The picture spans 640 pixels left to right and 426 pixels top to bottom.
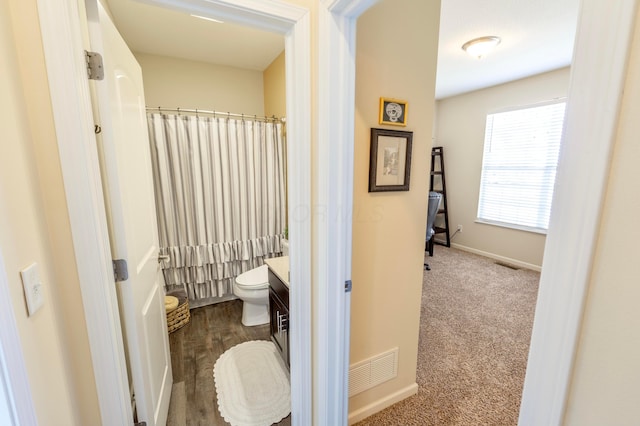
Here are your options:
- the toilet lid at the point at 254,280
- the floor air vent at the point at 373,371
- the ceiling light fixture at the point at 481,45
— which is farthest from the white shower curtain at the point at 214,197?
the ceiling light fixture at the point at 481,45

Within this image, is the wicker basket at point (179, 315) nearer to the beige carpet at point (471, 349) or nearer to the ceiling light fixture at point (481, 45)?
the beige carpet at point (471, 349)

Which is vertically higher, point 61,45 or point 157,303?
point 61,45

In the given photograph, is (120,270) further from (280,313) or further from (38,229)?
(280,313)

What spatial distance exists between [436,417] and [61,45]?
7.61 ft

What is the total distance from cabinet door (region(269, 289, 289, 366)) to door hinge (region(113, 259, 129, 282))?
0.89 metres

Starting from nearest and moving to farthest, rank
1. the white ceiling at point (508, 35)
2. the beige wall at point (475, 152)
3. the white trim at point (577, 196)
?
the white trim at point (577, 196)
the white ceiling at point (508, 35)
the beige wall at point (475, 152)

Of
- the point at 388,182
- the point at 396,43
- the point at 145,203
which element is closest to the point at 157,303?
the point at 145,203

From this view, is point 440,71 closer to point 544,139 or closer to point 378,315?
point 544,139

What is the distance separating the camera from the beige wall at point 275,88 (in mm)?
2752

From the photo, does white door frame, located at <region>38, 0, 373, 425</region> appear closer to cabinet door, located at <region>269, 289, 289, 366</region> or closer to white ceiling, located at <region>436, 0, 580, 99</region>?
cabinet door, located at <region>269, 289, 289, 366</region>

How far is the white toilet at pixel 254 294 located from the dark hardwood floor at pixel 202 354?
8cm

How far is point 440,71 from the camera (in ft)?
11.3

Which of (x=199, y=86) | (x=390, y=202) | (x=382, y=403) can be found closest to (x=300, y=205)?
(x=390, y=202)

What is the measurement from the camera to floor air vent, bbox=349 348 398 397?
4.87 feet
